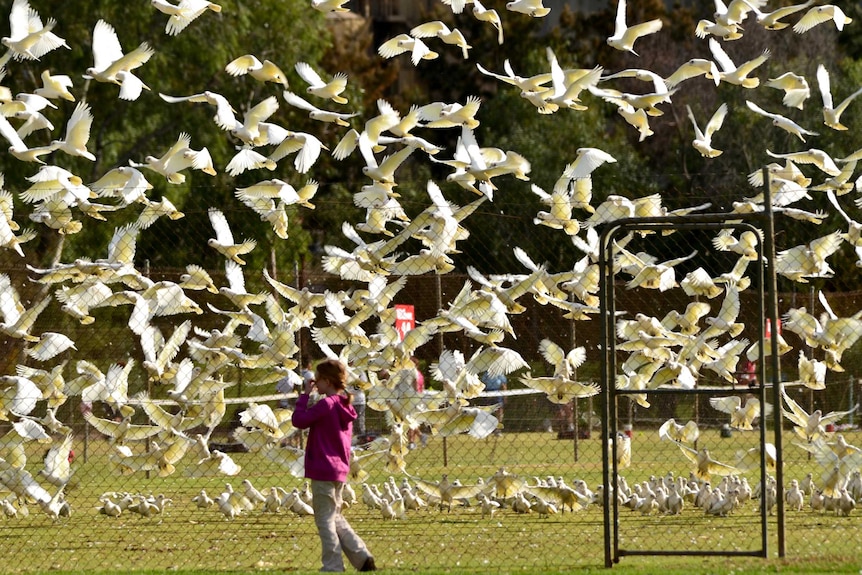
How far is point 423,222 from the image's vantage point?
10.8m

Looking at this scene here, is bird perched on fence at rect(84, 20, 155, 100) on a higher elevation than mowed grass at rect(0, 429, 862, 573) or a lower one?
higher

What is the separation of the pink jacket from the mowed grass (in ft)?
2.64

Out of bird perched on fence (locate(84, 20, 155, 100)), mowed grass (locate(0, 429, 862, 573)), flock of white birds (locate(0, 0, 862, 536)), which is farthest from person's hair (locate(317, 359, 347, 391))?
bird perched on fence (locate(84, 20, 155, 100))

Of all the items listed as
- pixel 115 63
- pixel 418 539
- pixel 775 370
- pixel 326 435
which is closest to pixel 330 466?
pixel 326 435

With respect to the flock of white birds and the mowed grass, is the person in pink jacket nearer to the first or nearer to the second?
the mowed grass

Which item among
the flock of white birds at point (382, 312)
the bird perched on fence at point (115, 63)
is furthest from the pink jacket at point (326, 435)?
the bird perched on fence at point (115, 63)

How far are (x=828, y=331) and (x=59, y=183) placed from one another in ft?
18.8

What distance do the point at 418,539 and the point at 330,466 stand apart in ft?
7.01

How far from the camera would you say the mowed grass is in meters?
9.12

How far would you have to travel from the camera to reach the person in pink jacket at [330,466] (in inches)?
333

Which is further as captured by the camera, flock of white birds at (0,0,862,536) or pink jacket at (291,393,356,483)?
flock of white birds at (0,0,862,536)

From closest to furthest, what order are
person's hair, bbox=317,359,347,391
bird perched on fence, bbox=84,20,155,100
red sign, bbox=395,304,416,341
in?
person's hair, bbox=317,359,347,391, bird perched on fence, bbox=84,20,155,100, red sign, bbox=395,304,416,341

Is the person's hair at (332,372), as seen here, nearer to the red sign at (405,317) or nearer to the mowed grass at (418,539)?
the mowed grass at (418,539)

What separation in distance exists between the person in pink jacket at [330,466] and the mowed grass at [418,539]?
450 mm
